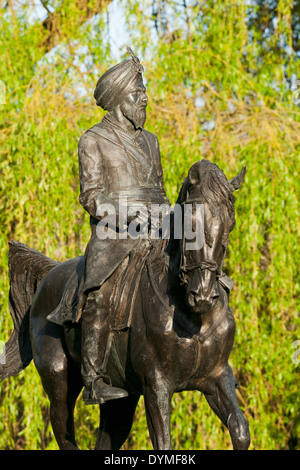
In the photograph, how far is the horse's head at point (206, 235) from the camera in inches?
139

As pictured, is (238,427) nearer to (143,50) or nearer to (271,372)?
(271,372)

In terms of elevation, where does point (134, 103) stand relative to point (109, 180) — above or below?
above

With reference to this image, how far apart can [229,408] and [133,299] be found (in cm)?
69

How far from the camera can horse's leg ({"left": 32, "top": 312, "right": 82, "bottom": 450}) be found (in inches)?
182

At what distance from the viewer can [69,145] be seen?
264 inches

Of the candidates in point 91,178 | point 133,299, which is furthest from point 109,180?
point 133,299

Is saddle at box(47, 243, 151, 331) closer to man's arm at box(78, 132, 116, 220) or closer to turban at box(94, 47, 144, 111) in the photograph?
man's arm at box(78, 132, 116, 220)

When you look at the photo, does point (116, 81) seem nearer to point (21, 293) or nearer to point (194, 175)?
point (194, 175)

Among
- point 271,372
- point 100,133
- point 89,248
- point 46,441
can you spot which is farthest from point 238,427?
point 46,441

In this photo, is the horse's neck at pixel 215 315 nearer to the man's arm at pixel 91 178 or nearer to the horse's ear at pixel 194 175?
the horse's ear at pixel 194 175

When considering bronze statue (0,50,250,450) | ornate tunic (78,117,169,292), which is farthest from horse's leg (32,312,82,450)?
ornate tunic (78,117,169,292)

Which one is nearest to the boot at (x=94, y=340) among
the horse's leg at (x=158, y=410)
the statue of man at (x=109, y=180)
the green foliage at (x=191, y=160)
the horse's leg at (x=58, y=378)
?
the statue of man at (x=109, y=180)

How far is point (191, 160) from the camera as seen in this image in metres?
6.66

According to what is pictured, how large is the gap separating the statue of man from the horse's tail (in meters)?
0.87
